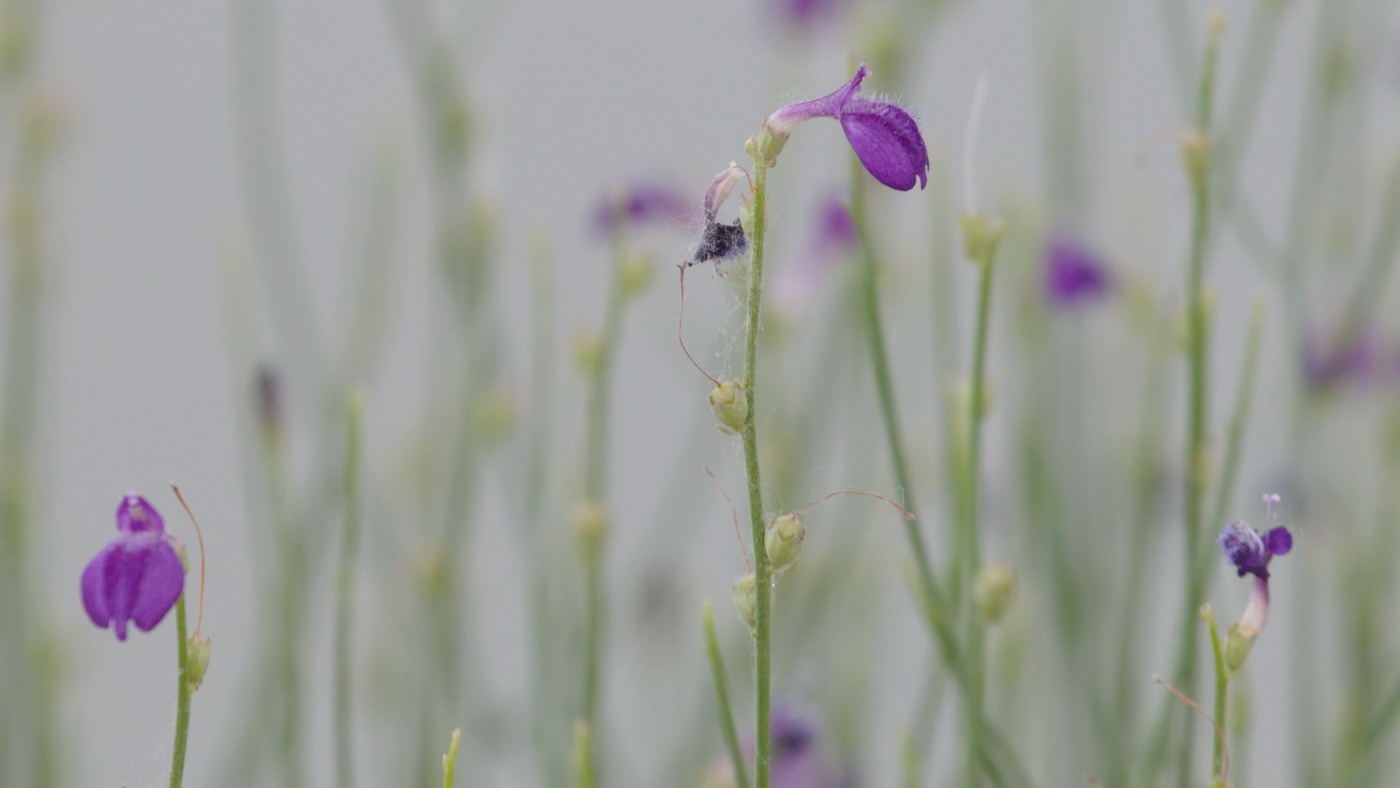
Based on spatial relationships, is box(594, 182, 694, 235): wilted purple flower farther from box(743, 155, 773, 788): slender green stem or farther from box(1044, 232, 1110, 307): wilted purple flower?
box(743, 155, 773, 788): slender green stem

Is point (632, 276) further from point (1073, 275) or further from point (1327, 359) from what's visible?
point (1327, 359)

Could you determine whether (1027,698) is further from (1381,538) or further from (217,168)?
(217,168)

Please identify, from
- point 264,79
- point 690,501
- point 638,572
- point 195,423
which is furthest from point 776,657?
point 195,423

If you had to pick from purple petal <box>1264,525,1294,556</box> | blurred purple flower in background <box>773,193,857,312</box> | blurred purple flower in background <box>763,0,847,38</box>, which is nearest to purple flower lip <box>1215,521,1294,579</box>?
purple petal <box>1264,525,1294,556</box>

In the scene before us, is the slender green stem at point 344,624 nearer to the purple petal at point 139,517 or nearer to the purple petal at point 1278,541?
the purple petal at point 139,517

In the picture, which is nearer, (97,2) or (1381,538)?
(1381,538)

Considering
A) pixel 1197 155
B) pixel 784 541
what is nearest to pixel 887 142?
pixel 784 541

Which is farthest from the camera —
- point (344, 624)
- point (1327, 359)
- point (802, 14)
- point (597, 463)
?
point (802, 14)
